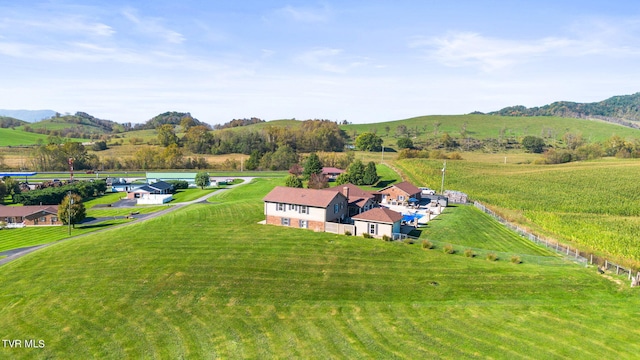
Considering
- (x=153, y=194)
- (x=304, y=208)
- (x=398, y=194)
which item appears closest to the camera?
(x=304, y=208)

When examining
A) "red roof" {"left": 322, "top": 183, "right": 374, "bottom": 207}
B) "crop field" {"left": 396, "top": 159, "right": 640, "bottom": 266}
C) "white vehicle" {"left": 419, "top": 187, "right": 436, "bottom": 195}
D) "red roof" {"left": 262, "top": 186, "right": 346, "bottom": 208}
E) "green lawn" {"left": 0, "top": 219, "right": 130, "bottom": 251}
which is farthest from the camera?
"white vehicle" {"left": 419, "top": 187, "right": 436, "bottom": 195}

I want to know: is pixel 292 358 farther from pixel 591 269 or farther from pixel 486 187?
pixel 486 187

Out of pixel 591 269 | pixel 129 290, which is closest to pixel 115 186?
pixel 129 290

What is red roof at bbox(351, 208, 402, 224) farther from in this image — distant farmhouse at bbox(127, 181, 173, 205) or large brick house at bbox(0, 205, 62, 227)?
large brick house at bbox(0, 205, 62, 227)

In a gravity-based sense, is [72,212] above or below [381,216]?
below

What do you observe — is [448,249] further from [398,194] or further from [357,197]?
[398,194]

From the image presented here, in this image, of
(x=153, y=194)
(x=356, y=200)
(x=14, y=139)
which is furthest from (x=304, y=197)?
(x=14, y=139)

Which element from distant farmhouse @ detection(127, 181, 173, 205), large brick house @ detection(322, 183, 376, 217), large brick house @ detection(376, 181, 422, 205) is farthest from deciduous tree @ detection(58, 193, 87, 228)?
large brick house @ detection(376, 181, 422, 205)
